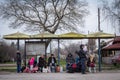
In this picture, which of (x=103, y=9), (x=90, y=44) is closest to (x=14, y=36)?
(x=103, y=9)

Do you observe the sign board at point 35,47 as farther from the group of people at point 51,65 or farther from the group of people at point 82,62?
the group of people at point 82,62

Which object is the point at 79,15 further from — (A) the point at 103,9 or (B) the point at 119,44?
(A) the point at 103,9

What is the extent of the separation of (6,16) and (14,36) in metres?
30.1

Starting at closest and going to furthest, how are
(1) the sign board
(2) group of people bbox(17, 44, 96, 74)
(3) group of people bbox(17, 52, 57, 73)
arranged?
1. (2) group of people bbox(17, 44, 96, 74)
2. (3) group of people bbox(17, 52, 57, 73)
3. (1) the sign board

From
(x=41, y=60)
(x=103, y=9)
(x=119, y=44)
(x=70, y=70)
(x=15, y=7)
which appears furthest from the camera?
(x=15, y=7)

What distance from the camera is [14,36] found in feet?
92.6

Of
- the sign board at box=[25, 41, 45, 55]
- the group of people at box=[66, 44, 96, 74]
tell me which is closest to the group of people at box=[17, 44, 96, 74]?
the group of people at box=[66, 44, 96, 74]

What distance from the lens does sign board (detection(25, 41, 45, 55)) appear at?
2894 centimetres

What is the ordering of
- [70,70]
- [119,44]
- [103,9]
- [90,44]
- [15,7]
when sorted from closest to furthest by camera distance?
[70,70], [103,9], [119,44], [15,7], [90,44]

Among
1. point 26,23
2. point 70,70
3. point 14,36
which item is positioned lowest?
point 70,70

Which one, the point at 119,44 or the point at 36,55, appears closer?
the point at 36,55

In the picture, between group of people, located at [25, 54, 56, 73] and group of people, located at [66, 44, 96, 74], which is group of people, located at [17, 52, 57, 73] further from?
group of people, located at [66, 44, 96, 74]

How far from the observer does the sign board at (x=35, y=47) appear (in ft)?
94.9

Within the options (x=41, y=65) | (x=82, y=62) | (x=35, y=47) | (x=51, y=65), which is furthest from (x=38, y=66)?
(x=82, y=62)
